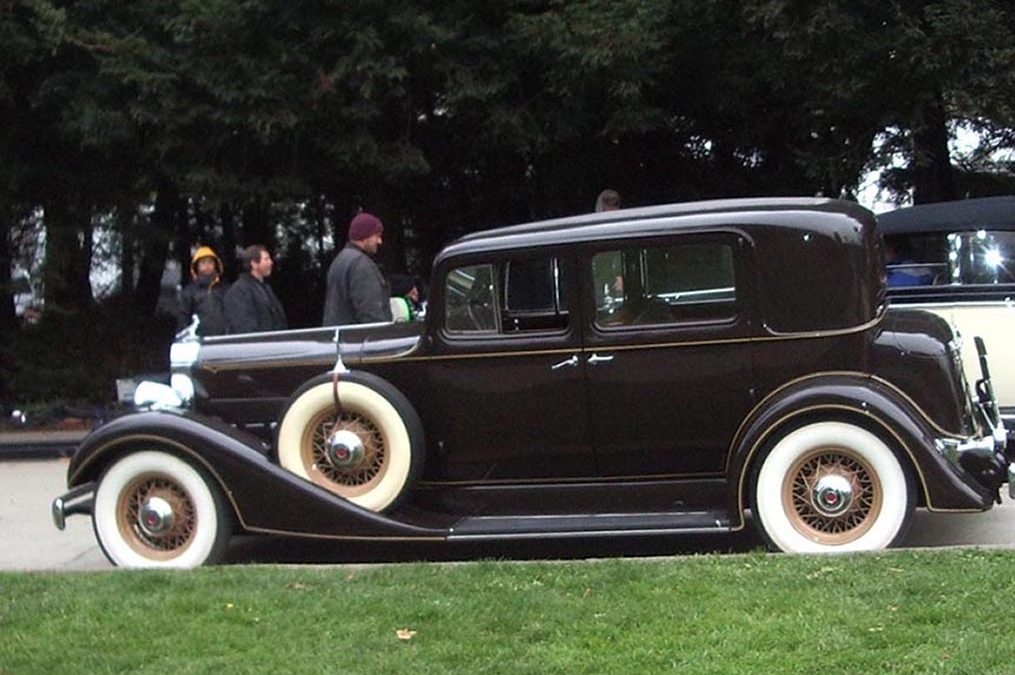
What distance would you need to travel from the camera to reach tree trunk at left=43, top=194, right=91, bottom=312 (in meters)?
14.4

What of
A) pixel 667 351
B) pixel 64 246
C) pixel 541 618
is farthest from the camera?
pixel 64 246

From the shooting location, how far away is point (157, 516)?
7.16 m

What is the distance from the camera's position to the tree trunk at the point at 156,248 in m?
15.0

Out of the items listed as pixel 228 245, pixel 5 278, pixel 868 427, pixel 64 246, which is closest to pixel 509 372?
pixel 868 427

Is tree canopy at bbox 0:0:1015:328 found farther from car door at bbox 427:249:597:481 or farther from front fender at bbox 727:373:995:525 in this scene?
front fender at bbox 727:373:995:525

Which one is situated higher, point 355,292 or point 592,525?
point 355,292

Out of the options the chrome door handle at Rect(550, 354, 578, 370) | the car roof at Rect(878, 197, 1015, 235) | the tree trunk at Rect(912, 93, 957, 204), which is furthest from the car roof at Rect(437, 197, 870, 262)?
the tree trunk at Rect(912, 93, 957, 204)

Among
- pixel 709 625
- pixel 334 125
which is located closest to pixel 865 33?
pixel 334 125

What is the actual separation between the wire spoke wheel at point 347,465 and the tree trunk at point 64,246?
26.6 feet

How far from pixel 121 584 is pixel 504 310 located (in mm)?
2399

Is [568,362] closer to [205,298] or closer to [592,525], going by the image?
[592,525]

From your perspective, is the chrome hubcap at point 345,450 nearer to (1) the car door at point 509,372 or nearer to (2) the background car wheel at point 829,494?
(1) the car door at point 509,372

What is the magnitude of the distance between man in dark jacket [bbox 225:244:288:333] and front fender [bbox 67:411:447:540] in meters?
2.66

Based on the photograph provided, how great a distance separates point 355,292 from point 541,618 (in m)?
3.66
